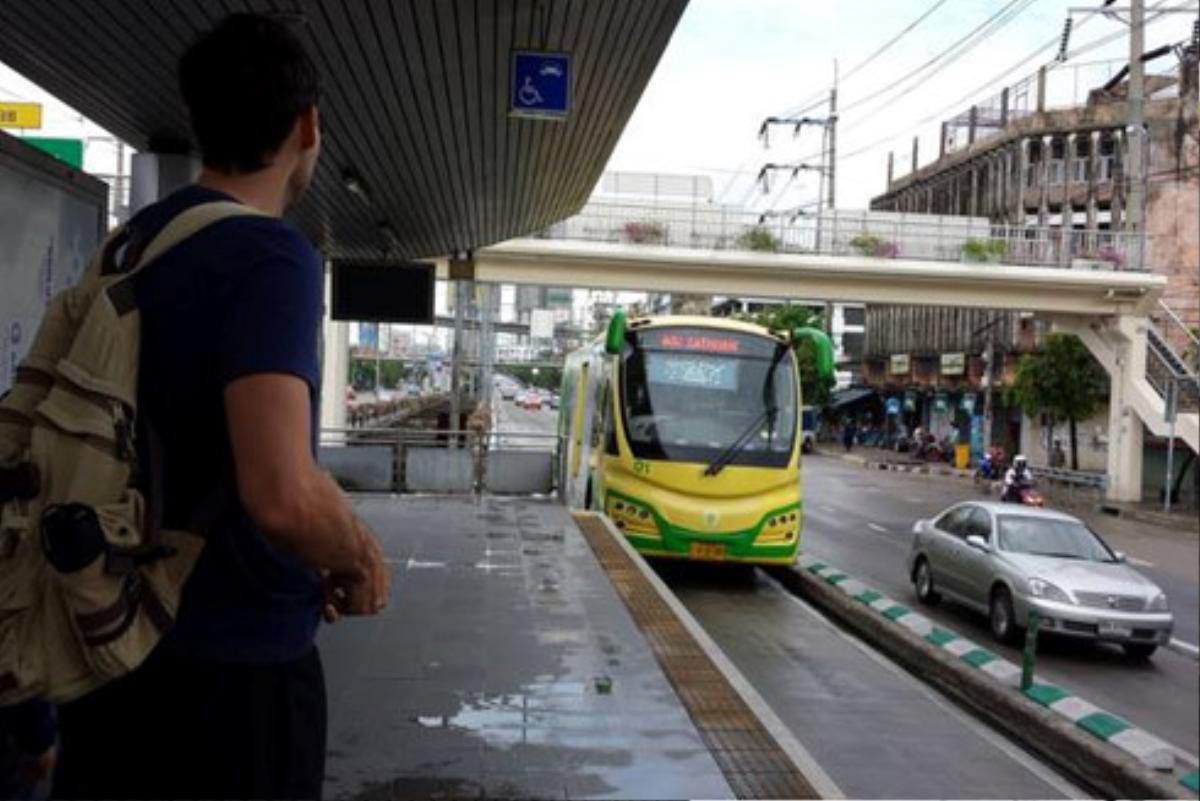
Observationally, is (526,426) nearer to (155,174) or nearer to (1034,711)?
(155,174)

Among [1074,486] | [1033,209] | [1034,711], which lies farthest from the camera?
[1033,209]

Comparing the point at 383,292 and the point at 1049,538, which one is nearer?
the point at 1049,538

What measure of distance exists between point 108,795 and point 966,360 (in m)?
29.2

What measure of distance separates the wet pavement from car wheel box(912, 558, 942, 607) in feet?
14.8

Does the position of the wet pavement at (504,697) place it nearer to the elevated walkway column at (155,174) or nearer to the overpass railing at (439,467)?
the elevated walkway column at (155,174)

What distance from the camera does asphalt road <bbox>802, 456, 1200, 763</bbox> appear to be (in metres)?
5.52

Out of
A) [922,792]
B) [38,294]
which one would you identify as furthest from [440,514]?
[38,294]

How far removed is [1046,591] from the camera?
9.98 meters

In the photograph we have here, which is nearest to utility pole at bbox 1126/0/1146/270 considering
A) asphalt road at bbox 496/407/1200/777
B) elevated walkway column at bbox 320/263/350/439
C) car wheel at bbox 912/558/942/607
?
asphalt road at bbox 496/407/1200/777

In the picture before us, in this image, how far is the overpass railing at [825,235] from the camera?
2662 centimetres

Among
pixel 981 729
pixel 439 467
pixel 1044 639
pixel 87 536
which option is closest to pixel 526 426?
pixel 439 467

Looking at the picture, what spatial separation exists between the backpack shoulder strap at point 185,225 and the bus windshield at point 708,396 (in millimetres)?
11516

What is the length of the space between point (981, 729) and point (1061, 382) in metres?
22.1

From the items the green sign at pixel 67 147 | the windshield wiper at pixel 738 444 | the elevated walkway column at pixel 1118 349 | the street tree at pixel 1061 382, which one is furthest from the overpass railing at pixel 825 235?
the windshield wiper at pixel 738 444
